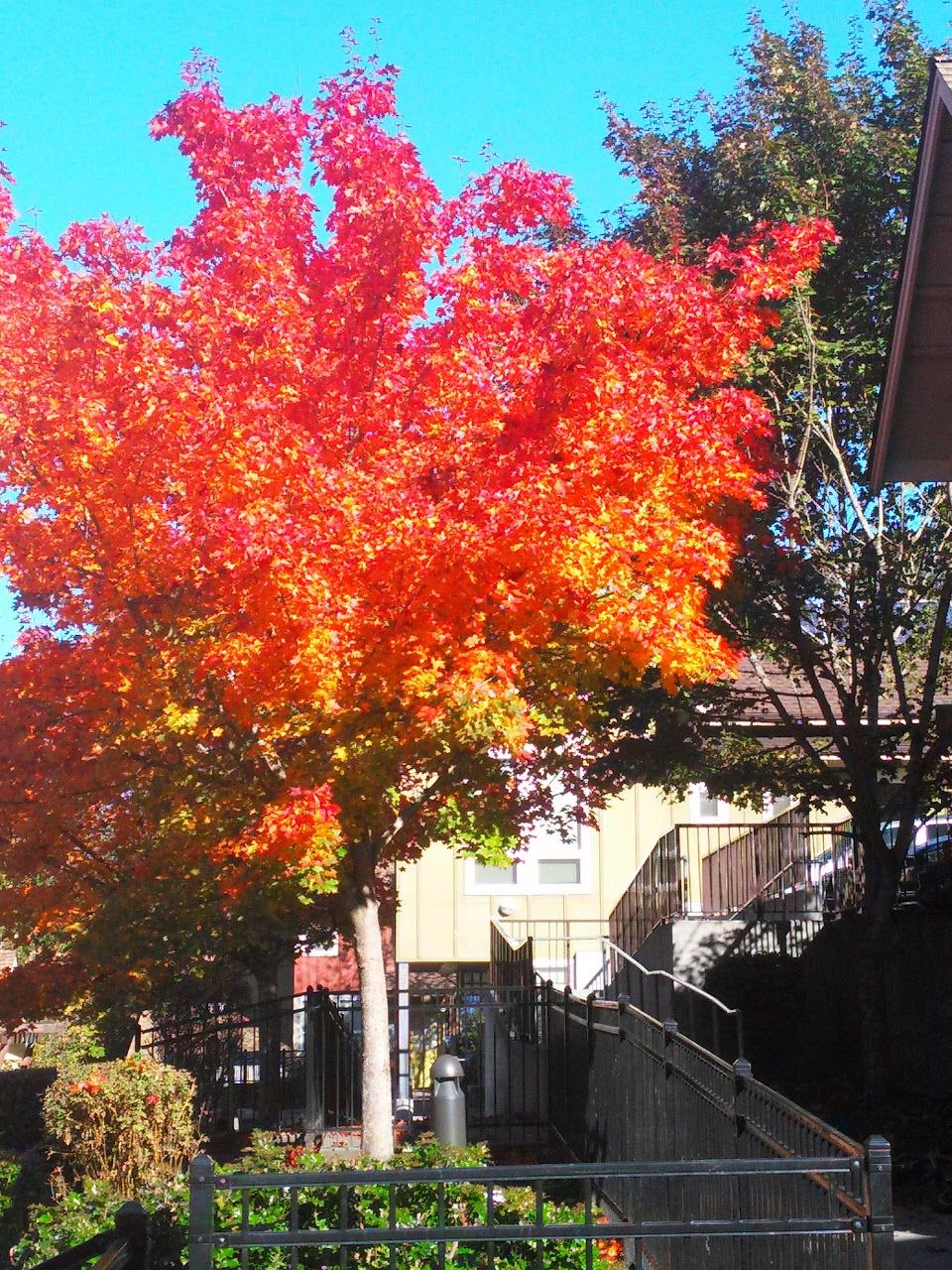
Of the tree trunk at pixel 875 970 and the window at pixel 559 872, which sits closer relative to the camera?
the tree trunk at pixel 875 970

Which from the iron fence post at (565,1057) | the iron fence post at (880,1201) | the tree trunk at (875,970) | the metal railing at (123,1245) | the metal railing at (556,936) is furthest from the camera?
the metal railing at (556,936)

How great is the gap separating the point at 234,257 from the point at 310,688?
3970 mm

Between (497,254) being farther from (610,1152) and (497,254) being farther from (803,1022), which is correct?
(803,1022)

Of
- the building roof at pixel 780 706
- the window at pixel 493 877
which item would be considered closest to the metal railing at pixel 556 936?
the window at pixel 493 877

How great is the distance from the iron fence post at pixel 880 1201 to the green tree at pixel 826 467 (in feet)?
33.2

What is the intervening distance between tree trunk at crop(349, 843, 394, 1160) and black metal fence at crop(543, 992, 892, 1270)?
1840 mm

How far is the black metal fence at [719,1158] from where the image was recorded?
4812 millimetres

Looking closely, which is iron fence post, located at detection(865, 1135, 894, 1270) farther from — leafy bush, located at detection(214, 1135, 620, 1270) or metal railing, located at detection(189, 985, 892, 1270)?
leafy bush, located at detection(214, 1135, 620, 1270)

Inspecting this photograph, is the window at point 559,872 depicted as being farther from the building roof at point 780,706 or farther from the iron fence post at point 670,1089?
the iron fence post at point 670,1089

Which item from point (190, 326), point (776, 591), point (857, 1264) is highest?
point (190, 326)

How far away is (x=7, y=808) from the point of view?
12219mm

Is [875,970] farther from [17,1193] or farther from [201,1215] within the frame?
[201,1215]

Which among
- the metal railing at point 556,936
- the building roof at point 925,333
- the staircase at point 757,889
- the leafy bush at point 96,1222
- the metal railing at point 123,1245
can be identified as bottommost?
the leafy bush at point 96,1222

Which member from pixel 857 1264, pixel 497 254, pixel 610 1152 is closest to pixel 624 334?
pixel 497 254
